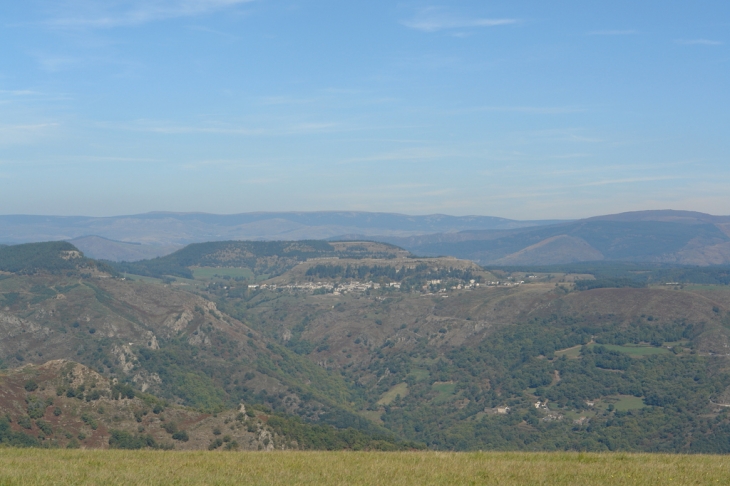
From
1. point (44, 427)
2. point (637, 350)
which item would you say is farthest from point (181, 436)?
point (637, 350)

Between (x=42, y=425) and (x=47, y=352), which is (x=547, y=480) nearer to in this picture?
(x=42, y=425)

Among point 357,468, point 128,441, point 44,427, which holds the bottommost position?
point 128,441

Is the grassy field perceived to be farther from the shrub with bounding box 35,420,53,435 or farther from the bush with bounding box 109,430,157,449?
the shrub with bounding box 35,420,53,435

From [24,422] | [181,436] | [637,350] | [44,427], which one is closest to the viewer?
[24,422]

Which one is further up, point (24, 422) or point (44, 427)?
point (24, 422)

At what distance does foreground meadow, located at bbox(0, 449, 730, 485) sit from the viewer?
25812mm

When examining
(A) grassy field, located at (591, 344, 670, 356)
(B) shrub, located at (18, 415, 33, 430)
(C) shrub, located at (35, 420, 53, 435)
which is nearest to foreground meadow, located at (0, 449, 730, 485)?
(B) shrub, located at (18, 415, 33, 430)

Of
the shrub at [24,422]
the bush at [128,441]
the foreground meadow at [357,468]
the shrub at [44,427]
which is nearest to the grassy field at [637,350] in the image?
the bush at [128,441]

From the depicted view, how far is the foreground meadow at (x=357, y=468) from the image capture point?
25.8 metres

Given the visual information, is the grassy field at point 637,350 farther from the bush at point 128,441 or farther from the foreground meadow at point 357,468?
the foreground meadow at point 357,468

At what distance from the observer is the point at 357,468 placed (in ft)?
94.0

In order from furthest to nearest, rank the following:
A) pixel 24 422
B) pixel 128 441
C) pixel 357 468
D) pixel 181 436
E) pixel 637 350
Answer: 1. pixel 637 350
2. pixel 181 436
3. pixel 128 441
4. pixel 24 422
5. pixel 357 468

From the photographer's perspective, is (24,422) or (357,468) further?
(24,422)

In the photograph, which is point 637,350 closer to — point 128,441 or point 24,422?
point 128,441
